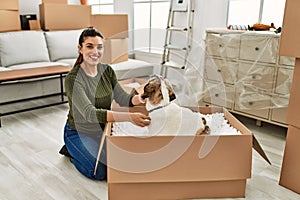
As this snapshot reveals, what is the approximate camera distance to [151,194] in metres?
1.72

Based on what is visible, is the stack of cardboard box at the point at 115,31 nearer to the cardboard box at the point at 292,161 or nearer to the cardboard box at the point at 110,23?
the cardboard box at the point at 110,23

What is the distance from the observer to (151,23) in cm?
462

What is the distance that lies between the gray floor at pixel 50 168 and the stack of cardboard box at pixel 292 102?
91mm

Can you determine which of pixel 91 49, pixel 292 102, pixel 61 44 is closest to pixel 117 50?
pixel 61 44

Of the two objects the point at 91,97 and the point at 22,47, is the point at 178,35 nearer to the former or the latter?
the point at 22,47

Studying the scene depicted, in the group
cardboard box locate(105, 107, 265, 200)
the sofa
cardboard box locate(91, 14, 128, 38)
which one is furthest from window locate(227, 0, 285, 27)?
cardboard box locate(105, 107, 265, 200)

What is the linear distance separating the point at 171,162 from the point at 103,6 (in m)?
4.53

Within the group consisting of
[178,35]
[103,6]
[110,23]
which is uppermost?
[103,6]

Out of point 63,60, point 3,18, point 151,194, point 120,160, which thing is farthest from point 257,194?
point 3,18

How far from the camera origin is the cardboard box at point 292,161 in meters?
1.76

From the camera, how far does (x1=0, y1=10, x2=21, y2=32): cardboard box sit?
12.7 feet

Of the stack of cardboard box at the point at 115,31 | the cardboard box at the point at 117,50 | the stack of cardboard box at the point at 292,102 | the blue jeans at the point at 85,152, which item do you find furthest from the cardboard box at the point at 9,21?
the stack of cardboard box at the point at 292,102

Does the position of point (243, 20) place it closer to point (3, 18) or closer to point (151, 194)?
point (151, 194)

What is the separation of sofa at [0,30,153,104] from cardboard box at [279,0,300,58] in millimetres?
2102
